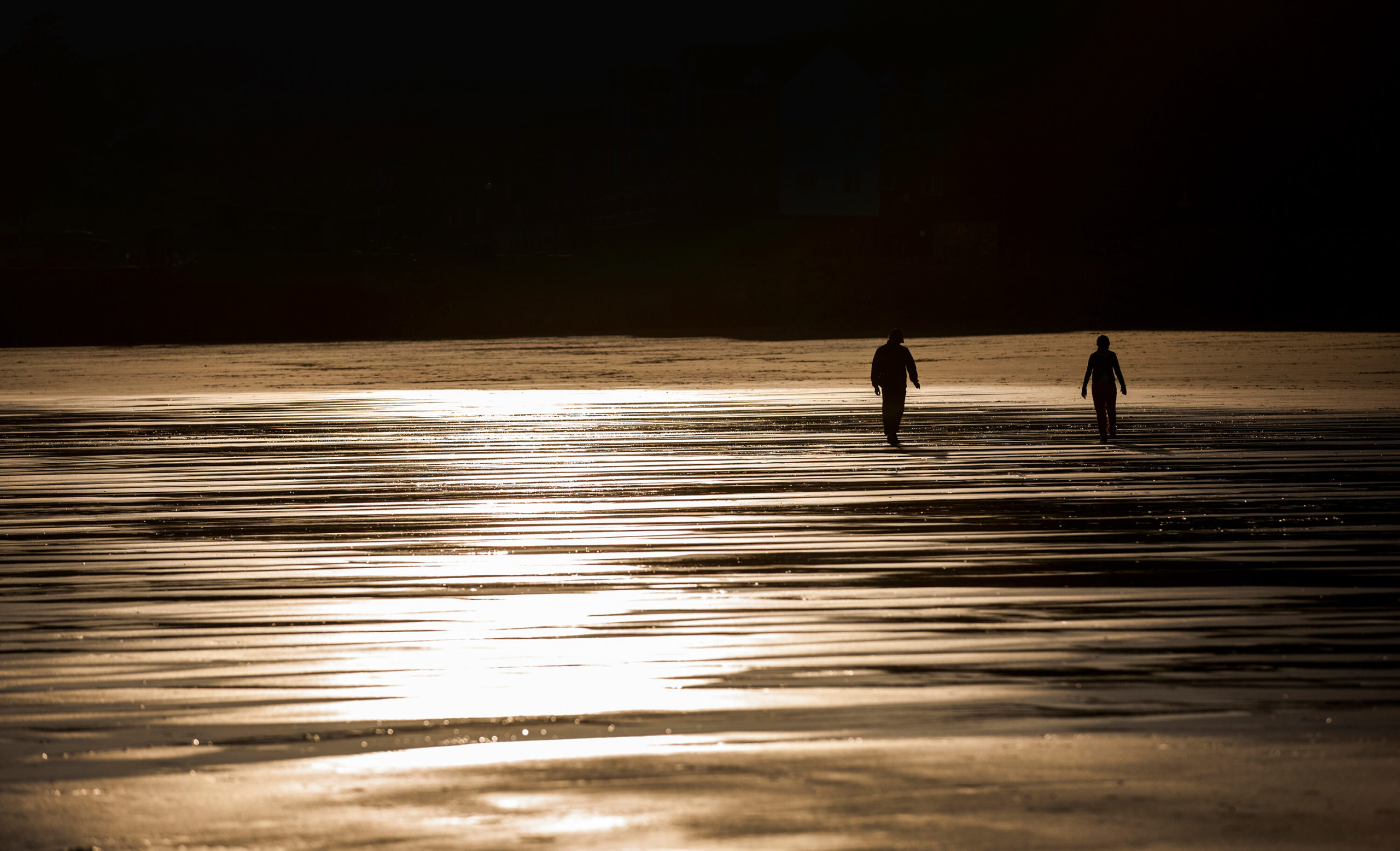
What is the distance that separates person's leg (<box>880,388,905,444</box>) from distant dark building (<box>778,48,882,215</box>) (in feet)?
165

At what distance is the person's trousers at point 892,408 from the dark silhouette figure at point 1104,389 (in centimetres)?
248

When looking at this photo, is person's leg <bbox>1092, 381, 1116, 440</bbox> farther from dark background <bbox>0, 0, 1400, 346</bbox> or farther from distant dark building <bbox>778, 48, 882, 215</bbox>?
distant dark building <bbox>778, 48, 882, 215</bbox>

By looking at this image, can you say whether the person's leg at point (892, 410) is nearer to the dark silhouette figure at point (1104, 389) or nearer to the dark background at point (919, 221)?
the dark silhouette figure at point (1104, 389)

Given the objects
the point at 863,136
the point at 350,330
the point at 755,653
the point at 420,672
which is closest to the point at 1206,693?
the point at 755,653

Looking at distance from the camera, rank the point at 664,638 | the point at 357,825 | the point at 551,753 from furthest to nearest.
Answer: the point at 664,638 < the point at 551,753 < the point at 357,825

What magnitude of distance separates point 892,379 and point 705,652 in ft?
43.0

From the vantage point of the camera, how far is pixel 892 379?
2052 cm

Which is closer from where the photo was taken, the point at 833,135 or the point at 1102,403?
the point at 1102,403

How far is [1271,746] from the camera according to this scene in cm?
594

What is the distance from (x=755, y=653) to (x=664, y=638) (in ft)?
1.86

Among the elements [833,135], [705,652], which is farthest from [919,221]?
[705,652]

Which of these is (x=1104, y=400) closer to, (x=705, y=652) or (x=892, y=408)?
(x=892, y=408)

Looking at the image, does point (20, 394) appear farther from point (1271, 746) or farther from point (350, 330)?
point (1271, 746)

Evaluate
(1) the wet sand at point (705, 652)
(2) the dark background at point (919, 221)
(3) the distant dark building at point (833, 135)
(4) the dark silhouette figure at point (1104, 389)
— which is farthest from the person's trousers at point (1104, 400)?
(3) the distant dark building at point (833, 135)
